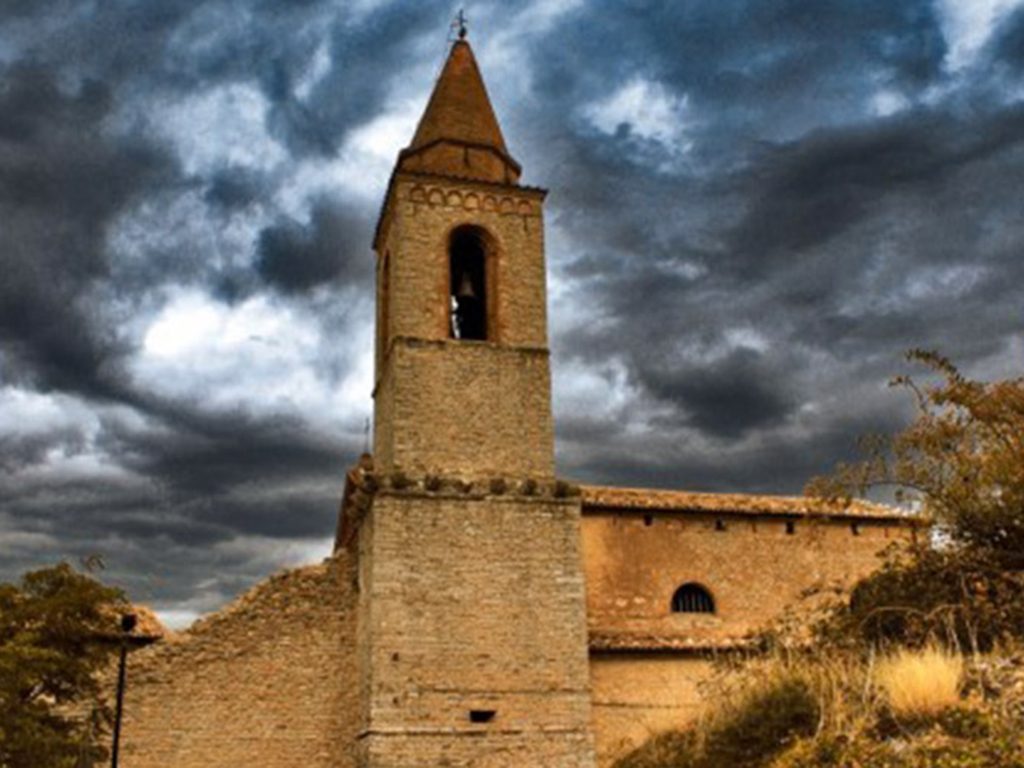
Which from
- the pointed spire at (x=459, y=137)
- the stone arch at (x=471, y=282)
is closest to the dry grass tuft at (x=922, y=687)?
the stone arch at (x=471, y=282)

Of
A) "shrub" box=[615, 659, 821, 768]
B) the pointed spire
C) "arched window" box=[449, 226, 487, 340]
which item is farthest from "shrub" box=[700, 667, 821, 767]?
the pointed spire

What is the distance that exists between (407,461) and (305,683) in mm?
4394

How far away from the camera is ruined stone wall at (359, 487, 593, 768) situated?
16.5m

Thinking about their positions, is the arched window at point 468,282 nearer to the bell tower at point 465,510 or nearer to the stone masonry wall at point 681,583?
the bell tower at point 465,510

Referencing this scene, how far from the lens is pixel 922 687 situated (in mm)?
6352

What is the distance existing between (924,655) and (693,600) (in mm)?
14426

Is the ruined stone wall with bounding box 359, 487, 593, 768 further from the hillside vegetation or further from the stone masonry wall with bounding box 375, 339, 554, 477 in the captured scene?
the hillside vegetation

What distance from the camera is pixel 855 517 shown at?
23.3 metres

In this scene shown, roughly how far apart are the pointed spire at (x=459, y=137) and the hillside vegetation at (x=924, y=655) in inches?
438

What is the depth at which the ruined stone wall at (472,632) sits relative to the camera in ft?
54.1

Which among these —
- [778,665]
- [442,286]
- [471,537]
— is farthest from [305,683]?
[778,665]

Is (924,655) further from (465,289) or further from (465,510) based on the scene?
(465,289)

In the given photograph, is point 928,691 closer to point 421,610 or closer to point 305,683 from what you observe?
point 421,610

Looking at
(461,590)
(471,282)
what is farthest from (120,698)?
(471,282)
